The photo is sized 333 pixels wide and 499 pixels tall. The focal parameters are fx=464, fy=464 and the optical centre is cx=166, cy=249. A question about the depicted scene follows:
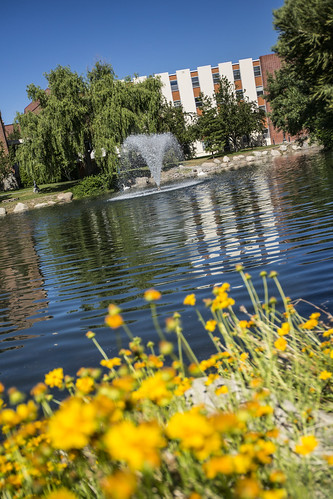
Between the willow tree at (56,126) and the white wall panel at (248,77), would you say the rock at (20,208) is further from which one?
the white wall panel at (248,77)

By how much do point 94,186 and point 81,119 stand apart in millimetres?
5645

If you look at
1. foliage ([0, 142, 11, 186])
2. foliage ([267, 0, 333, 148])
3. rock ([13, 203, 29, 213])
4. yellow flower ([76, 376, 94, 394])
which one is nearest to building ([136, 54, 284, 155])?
foliage ([0, 142, 11, 186])

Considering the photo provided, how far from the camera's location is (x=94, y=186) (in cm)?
3962

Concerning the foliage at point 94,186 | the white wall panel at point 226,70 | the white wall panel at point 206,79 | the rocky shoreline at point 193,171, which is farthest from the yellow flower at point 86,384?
the white wall panel at point 226,70

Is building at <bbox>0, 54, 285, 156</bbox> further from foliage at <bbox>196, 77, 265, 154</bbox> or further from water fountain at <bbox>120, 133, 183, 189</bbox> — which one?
water fountain at <bbox>120, 133, 183, 189</bbox>

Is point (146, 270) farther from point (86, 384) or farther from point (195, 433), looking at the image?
point (195, 433)

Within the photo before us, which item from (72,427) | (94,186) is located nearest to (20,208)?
(94,186)

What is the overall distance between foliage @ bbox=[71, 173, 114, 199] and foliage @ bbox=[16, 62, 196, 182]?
184cm

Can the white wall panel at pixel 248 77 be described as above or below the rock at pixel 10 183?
above

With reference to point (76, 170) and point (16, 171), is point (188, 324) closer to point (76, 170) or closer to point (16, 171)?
point (76, 170)

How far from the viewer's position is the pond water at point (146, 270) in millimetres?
5273

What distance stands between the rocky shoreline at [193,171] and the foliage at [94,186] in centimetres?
89

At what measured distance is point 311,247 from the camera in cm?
734

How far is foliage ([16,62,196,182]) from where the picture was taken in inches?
1394
